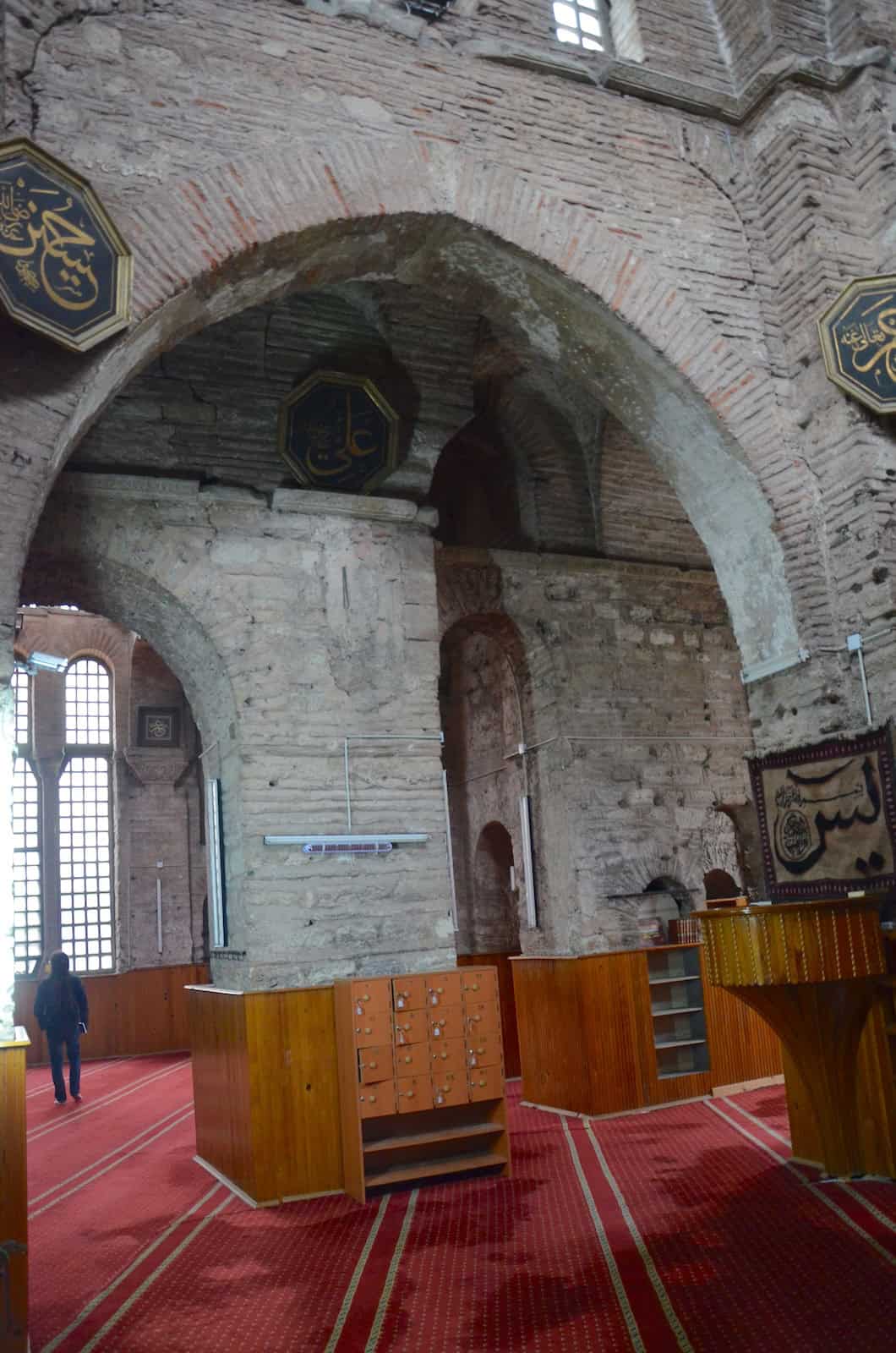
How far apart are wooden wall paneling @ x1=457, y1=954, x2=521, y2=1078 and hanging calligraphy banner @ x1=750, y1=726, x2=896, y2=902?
454cm

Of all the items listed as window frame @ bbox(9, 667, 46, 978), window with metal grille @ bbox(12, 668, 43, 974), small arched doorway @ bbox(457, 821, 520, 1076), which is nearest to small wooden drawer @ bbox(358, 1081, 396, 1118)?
small arched doorway @ bbox(457, 821, 520, 1076)

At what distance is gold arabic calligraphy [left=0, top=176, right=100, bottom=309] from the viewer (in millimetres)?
4922

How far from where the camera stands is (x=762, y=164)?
24.5 ft

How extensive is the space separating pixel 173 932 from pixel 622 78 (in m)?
12.5

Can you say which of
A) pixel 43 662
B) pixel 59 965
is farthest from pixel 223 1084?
pixel 43 662

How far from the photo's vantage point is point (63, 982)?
11141 millimetres

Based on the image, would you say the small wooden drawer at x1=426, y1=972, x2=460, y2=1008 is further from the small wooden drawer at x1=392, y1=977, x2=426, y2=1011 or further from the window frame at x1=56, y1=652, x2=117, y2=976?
the window frame at x1=56, y1=652, x2=117, y2=976

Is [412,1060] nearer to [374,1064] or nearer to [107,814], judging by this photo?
[374,1064]

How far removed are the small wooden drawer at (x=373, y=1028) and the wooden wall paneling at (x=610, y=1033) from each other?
225 cm

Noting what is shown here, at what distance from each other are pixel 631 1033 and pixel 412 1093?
8.17 ft

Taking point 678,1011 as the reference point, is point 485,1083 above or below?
below

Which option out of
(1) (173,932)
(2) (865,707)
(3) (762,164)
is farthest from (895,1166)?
(1) (173,932)

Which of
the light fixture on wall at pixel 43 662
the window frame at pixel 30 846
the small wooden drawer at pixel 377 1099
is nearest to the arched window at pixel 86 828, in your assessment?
the window frame at pixel 30 846

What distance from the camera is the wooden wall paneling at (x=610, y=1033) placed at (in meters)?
8.12
